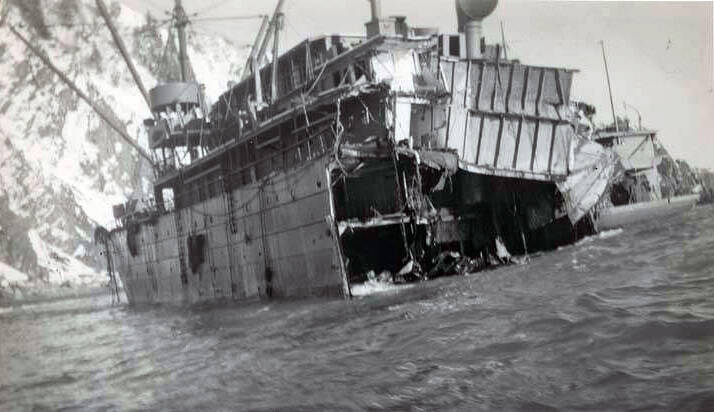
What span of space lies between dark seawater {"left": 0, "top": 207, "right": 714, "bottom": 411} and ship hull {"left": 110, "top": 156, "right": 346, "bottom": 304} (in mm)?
4151

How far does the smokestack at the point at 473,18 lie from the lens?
3016 centimetres

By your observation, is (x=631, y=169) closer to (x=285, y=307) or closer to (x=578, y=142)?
(x=578, y=142)

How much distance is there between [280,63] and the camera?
2900 cm

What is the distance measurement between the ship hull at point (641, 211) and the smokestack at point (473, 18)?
11890mm

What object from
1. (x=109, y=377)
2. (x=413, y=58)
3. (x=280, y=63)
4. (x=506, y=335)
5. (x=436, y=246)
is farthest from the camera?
(x=280, y=63)

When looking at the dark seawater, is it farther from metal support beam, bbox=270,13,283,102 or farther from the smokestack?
the smokestack

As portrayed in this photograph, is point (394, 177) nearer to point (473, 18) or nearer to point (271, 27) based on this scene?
point (271, 27)

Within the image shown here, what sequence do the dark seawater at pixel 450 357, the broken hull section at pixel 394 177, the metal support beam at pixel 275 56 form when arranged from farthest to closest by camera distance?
the metal support beam at pixel 275 56, the broken hull section at pixel 394 177, the dark seawater at pixel 450 357

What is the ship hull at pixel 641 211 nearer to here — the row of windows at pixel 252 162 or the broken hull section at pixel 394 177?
the broken hull section at pixel 394 177

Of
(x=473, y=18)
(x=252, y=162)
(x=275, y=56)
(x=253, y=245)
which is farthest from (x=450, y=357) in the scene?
(x=473, y=18)

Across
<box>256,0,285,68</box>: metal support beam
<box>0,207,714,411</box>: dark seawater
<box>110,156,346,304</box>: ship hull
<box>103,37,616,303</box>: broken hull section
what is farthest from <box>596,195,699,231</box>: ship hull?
<box>256,0,285,68</box>: metal support beam

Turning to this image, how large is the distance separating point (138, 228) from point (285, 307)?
71.1 feet

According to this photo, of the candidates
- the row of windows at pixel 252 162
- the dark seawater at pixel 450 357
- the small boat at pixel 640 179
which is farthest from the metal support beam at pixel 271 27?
the small boat at pixel 640 179

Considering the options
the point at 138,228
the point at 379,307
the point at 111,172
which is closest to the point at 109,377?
the point at 379,307
